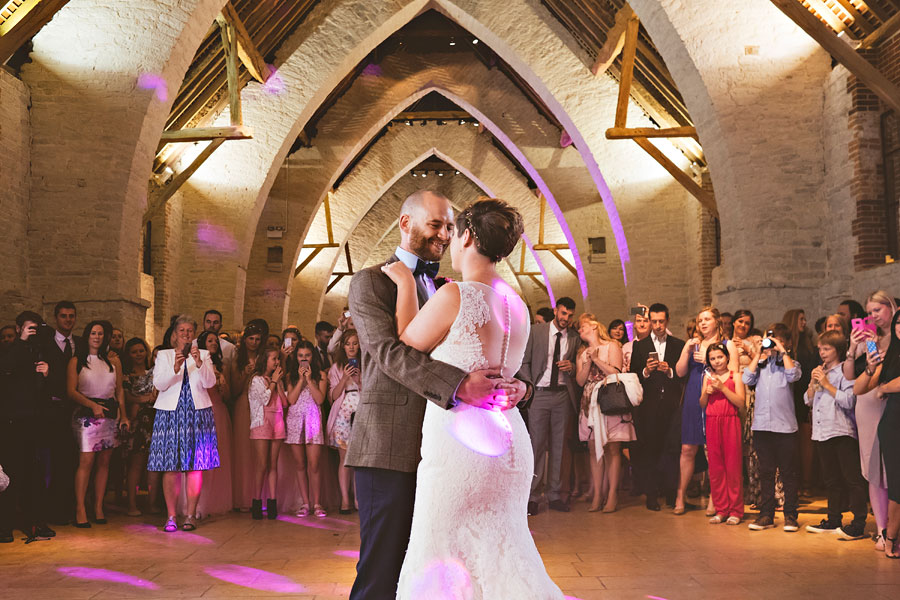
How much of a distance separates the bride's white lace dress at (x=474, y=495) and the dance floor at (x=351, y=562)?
1.70 m

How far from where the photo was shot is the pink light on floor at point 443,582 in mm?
2027

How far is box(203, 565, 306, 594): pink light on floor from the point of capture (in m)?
3.79

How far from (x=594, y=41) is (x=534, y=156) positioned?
351 centimetres

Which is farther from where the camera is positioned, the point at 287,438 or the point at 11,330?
the point at 11,330

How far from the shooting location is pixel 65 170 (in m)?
8.66

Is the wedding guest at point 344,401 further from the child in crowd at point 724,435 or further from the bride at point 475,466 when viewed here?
the bride at point 475,466

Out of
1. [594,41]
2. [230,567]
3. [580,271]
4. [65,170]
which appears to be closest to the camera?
[230,567]

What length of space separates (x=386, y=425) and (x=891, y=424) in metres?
3.22

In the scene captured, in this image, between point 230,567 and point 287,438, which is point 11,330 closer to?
point 287,438

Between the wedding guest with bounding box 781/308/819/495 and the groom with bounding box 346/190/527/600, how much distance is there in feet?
14.0

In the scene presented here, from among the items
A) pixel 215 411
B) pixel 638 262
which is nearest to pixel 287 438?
pixel 215 411

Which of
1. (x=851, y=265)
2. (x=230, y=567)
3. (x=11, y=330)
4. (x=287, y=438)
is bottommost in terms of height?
(x=230, y=567)

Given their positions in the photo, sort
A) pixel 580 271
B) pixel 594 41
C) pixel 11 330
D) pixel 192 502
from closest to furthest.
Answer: pixel 192 502
pixel 11 330
pixel 594 41
pixel 580 271

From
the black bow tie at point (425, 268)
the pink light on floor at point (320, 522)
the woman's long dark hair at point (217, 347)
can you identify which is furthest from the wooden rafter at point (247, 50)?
the black bow tie at point (425, 268)
